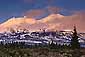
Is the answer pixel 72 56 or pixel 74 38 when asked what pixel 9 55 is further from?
pixel 74 38

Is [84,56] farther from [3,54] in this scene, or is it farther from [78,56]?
[3,54]

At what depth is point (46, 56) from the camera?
89.9 metres

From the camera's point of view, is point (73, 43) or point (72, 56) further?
point (73, 43)

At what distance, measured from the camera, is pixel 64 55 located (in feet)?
294

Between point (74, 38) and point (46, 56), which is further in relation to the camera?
point (74, 38)

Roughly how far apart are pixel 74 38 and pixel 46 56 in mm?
34417

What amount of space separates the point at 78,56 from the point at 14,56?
19.6 meters

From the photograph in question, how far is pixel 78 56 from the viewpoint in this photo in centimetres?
8881

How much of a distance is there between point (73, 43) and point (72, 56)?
32.0 m

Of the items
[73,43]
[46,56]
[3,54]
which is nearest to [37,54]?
[46,56]

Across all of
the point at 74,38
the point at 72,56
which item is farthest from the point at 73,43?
the point at 72,56

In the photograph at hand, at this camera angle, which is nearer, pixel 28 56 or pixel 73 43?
pixel 28 56

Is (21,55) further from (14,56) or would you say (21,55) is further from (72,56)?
(72,56)

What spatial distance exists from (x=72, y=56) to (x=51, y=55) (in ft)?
21.5
